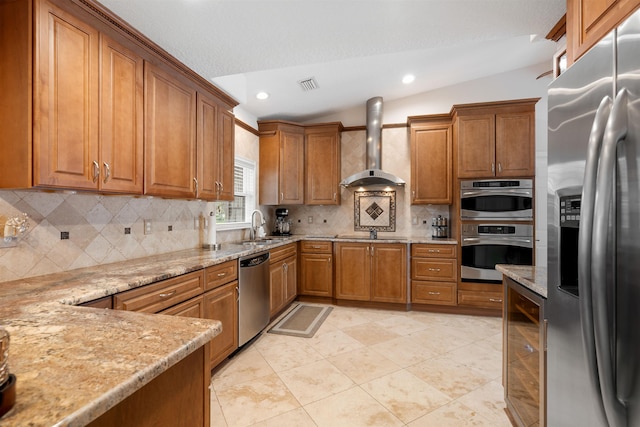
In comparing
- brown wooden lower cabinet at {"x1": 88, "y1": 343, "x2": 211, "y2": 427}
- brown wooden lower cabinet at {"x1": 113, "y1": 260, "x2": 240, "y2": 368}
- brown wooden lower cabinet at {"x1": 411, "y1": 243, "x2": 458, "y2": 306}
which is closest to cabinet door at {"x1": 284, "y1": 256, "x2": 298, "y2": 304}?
brown wooden lower cabinet at {"x1": 113, "y1": 260, "x2": 240, "y2": 368}

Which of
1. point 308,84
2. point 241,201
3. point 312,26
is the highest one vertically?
point 308,84

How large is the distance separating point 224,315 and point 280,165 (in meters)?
2.55

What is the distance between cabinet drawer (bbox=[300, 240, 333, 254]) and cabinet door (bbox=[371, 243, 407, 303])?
621mm

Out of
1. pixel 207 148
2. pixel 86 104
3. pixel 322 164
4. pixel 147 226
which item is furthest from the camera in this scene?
pixel 322 164

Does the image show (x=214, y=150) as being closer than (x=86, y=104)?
No

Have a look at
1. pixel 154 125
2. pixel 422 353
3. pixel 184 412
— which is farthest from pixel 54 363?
pixel 422 353

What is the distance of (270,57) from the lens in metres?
2.39

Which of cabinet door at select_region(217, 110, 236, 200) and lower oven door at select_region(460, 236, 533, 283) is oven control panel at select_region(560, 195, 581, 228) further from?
lower oven door at select_region(460, 236, 533, 283)

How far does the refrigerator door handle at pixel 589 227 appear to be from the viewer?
0.85 meters

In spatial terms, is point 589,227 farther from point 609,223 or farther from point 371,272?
point 371,272

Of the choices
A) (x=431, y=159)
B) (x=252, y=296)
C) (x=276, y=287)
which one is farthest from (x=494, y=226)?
(x=252, y=296)

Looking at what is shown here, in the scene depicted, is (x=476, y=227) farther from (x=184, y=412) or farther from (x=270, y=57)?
(x=184, y=412)

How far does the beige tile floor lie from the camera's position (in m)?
1.91

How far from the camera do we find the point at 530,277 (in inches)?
62.1
